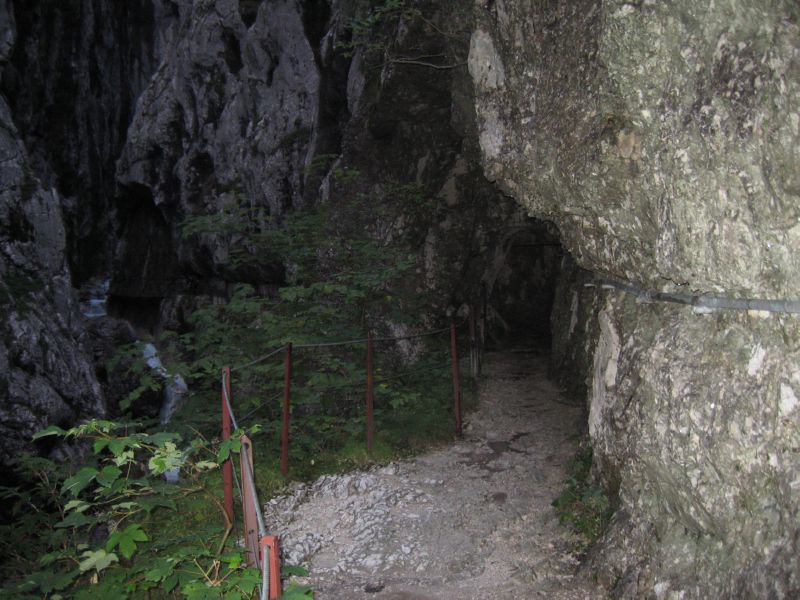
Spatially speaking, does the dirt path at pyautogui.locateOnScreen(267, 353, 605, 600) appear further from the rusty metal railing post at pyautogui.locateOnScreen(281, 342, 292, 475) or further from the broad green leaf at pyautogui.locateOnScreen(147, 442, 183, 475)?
the broad green leaf at pyautogui.locateOnScreen(147, 442, 183, 475)

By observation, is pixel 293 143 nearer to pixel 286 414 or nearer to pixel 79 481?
pixel 286 414

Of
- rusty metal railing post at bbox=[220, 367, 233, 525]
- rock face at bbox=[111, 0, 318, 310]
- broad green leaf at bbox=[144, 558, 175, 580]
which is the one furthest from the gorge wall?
broad green leaf at bbox=[144, 558, 175, 580]

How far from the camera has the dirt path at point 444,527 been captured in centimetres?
442

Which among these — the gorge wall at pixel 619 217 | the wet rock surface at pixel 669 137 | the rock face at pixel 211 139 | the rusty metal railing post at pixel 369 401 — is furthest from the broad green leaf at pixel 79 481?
the rock face at pixel 211 139

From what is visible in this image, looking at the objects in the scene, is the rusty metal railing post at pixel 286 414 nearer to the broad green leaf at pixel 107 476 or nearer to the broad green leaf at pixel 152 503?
the broad green leaf at pixel 152 503

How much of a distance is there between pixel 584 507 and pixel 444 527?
122 centimetres

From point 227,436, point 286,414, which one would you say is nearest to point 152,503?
point 227,436

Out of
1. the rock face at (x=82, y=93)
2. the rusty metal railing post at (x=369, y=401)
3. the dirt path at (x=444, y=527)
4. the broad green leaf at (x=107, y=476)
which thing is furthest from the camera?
the rock face at (x=82, y=93)

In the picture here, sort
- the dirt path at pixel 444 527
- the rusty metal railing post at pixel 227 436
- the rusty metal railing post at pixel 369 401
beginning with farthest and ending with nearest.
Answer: the rusty metal railing post at pixel 369 401
the dirt path at pixel 444 527
the rusty metal railing post at pixel 227 436

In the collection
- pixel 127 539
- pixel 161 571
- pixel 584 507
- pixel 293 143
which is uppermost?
→ pixel 293 143

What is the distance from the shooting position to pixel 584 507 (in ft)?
16.7

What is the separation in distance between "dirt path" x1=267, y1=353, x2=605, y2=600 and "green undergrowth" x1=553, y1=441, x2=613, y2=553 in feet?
0.41

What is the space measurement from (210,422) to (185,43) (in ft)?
67.1

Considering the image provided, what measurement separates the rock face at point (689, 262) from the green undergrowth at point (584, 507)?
20 centimetres
